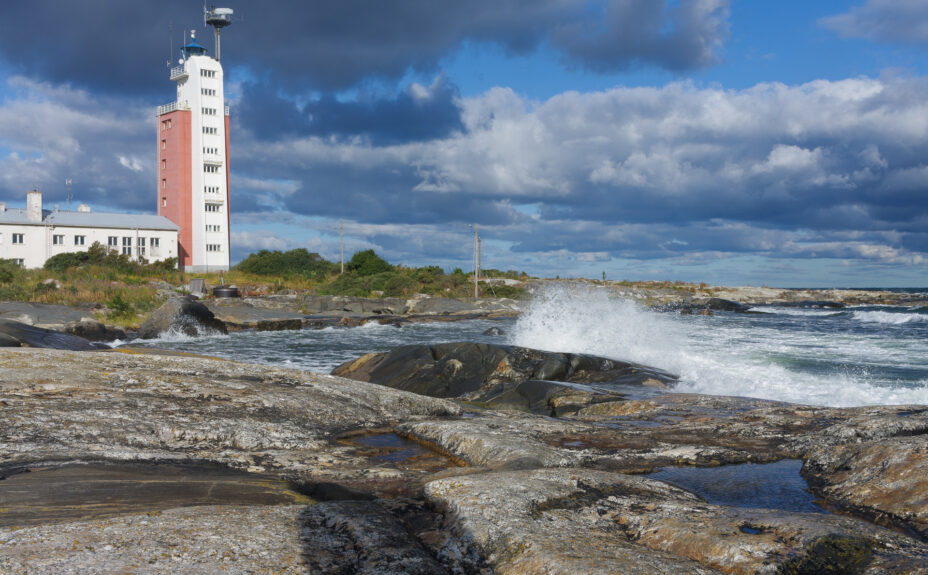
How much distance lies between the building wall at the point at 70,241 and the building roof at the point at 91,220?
1.09 feet

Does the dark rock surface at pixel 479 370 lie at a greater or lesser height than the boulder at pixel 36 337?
lesser

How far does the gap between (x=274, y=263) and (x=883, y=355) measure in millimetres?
57743

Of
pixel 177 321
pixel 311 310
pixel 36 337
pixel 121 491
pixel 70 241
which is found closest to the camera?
pixel 121 491

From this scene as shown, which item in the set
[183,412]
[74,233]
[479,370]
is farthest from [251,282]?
[183,412]

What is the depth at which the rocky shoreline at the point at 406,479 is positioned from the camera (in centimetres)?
323

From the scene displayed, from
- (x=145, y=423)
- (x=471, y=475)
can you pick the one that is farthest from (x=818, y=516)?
(x=145, y=423)

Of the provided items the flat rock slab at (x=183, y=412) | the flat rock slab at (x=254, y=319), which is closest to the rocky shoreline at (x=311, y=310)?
the flat rock slab at (x=254, y=319)

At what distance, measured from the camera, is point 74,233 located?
2357 inches

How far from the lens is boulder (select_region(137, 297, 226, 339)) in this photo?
29312 millimetres

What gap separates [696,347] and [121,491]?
2235 centimetres

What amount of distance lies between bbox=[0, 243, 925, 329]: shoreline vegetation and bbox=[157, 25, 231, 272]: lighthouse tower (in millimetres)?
3772

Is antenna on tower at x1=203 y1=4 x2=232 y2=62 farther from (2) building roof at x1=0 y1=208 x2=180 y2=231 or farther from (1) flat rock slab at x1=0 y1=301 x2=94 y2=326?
(1) flat rock slab at x1=0 y1=301 x2=94 y2=326

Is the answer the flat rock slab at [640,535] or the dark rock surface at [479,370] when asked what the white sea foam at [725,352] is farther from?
the flat rock slab at [640,535]

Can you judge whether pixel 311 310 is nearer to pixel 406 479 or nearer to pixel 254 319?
pixel 254 319
